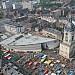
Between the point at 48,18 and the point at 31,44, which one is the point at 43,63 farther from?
the point at 48,18

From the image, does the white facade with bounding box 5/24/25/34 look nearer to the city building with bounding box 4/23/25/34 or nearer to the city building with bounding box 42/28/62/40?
the city building with bounding box 4/23/25/34

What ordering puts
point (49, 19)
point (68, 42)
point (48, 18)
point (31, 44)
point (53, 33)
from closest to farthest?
point (68, 42) < point (31, 44) < point (53, 33) < point (49, 19) < point (48, 18)

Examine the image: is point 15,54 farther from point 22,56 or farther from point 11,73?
point 11,73

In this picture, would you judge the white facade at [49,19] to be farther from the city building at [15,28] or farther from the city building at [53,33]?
the city building at [15,28]

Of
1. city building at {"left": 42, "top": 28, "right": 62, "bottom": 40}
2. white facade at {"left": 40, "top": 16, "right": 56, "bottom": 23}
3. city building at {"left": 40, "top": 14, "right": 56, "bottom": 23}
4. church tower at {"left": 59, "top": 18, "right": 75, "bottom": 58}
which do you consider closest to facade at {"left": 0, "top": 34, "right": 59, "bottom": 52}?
city building at {"left": 42, "top": 28, "right": 62, "bottom": 40}

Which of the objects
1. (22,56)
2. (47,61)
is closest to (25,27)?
(22,56)

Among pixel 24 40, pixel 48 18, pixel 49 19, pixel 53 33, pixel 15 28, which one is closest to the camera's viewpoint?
pixel 24 40

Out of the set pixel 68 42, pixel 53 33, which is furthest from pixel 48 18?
Answer: pixel 68 42

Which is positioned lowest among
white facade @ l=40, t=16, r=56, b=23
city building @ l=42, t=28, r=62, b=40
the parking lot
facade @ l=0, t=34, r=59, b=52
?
the parking lot

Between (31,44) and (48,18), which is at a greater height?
(48,18)

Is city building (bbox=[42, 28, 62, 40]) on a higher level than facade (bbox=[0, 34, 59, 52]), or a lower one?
higher
